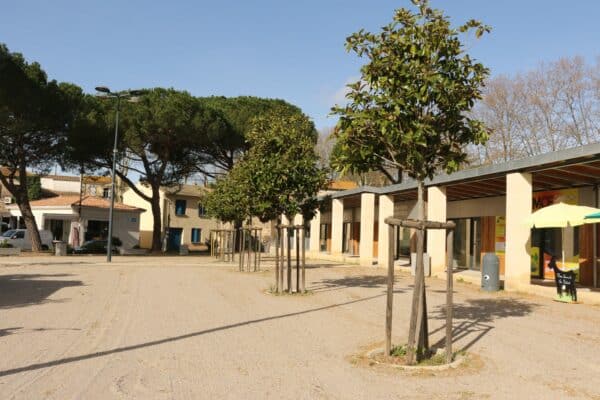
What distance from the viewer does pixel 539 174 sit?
1580 centimetres

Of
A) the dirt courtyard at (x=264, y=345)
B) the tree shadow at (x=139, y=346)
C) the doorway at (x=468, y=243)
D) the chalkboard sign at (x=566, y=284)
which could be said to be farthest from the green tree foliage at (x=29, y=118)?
the chalkboard sign at (x=566, y=284)

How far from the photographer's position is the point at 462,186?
789 inches

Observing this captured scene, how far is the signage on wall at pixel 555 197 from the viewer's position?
1723 centimetres

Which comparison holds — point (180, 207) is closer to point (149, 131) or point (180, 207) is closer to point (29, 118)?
point (149, 131)

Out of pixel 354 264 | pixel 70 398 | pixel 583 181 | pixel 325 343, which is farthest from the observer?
pixel 354 264

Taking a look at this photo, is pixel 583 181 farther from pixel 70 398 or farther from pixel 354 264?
pixel 70 398

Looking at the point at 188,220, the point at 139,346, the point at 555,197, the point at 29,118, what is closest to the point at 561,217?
the point at 555,197

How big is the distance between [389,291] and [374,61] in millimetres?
2842

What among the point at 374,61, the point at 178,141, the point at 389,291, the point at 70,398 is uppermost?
the point at 178,141

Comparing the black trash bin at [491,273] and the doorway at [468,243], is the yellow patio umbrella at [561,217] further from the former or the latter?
the doorway at [468,243]

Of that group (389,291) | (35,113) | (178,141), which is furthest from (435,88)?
(178,141)

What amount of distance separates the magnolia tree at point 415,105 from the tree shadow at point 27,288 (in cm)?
814

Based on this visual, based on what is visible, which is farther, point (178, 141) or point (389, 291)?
point (178, 141)

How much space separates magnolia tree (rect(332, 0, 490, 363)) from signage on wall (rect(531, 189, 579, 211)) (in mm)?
11631
